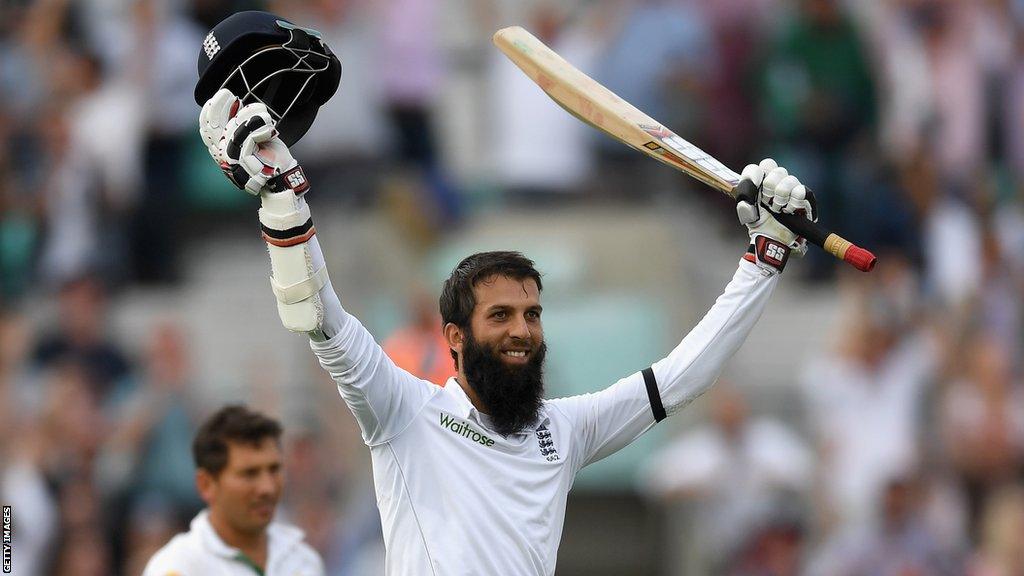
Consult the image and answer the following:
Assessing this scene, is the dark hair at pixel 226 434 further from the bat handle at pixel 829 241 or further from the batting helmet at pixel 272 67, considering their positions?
the bat handle at pixel 829 241

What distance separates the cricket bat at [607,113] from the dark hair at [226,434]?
1650 mm

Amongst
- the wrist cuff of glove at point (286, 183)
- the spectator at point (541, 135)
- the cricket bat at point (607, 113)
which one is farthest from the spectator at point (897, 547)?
the wrist cuff of glove at point (286, 183)

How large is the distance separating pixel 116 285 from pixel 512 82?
3.01 metres

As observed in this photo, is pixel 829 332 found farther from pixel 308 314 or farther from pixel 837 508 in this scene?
pixel 308 314

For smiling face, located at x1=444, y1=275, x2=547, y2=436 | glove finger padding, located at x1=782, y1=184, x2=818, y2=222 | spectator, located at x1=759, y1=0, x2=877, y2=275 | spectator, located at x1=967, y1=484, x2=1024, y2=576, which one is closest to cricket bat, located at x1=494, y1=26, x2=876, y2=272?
glove finger padding, located at x1=782, y1=184, x2=818, y2=222

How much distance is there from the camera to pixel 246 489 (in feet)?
22.0

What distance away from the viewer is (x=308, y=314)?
5043 mm

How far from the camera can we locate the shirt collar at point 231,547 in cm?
662

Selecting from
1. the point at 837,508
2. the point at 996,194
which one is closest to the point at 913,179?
the point at 996,194

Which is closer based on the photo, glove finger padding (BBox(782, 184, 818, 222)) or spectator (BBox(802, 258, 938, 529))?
glove finger padding (BBox(782, 184, 818, 222))

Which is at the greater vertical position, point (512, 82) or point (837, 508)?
point (512, 82)

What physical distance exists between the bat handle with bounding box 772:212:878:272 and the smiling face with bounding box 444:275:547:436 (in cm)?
82

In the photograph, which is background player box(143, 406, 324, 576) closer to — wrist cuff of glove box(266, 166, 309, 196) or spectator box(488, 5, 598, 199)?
wrist cuff of glove box(266, 166, 309, 196)

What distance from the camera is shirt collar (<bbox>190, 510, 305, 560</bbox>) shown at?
6.62 meters
